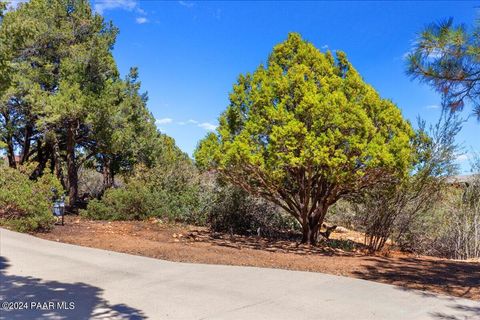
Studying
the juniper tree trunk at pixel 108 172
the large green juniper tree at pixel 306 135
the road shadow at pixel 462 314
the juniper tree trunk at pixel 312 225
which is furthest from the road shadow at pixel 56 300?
the juniper tree trunk at pixel 108 172

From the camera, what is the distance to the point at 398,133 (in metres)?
10.8

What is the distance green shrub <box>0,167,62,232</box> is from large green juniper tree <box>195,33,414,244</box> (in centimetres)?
435

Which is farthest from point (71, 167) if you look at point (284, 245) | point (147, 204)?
point (284, 245)

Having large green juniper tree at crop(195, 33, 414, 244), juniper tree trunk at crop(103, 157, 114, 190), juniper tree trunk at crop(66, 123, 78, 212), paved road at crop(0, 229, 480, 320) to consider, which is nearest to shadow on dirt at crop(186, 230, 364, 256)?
large green juniper tree at crop(195, 33, 414, 244)

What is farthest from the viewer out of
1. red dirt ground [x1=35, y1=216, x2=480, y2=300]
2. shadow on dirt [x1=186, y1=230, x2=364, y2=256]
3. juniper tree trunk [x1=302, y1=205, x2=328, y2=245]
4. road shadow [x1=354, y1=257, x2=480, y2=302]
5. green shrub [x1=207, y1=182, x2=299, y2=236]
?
green shrub [x1=207, y1=182, x2=299, y2=236]

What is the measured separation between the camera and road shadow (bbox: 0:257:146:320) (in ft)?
14.8

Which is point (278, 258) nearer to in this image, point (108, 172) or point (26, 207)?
point (26, 207)

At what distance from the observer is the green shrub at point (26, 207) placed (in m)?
10.4

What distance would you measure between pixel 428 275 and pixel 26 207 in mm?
9637

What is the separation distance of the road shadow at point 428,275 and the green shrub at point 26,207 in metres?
8.01

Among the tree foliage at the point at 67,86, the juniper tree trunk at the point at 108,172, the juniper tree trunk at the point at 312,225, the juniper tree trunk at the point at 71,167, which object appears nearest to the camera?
the juniper tree trunk at the point at 312,225

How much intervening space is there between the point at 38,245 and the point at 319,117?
7.12m

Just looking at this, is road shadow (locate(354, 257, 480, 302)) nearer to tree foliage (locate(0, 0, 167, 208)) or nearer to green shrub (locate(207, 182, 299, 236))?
green shrub (locate(207, 182, 299, 236))

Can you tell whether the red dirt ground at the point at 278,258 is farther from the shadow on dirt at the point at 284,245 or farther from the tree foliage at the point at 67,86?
the tree foliage at the point at 67,86
